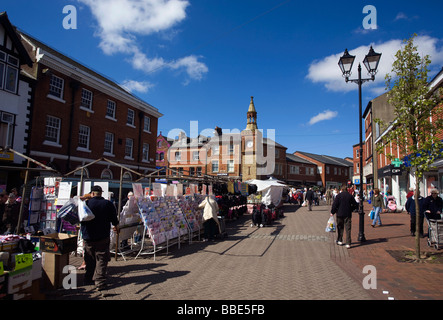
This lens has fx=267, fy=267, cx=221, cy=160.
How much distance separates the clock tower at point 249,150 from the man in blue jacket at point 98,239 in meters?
37.6

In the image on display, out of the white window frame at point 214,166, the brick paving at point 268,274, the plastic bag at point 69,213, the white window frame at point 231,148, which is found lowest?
the brick paving at point 268,274

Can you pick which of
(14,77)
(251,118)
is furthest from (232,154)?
(14,77)

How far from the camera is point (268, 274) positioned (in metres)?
5.98

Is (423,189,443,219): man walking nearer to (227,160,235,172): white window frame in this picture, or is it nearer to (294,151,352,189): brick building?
(227,160,235,172): white window frame

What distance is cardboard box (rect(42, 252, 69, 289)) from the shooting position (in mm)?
5145

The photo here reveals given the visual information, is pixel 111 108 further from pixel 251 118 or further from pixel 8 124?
pixel 251 118

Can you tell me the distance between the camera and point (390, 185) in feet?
81.7

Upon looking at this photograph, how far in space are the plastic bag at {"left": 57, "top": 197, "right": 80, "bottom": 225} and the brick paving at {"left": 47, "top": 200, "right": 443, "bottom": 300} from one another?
1.24m

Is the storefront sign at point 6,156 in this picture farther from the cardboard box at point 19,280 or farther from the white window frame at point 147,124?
the white window frame at point 147,124

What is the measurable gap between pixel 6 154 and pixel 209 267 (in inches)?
545

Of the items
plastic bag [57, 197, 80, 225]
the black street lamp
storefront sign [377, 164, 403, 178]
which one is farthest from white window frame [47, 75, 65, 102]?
storefront sign [377, 164, 403, 178]

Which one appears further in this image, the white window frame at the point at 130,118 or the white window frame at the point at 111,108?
the white window frame at the point at 130,118

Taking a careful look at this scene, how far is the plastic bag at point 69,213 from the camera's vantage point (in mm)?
6086

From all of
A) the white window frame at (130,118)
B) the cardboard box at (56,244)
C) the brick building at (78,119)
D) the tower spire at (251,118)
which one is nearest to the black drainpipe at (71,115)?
the brick building at (78,119)
